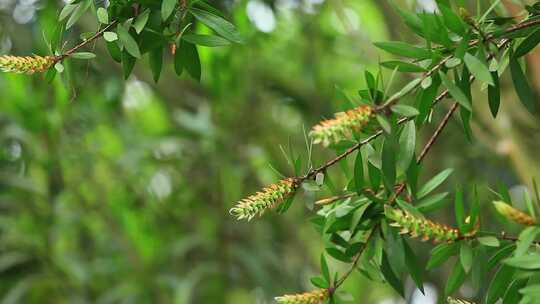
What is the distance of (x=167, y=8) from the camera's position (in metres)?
0.64

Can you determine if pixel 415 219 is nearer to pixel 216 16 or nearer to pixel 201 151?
pixel 216 16

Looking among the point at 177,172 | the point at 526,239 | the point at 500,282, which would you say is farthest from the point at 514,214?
the point at 177,172

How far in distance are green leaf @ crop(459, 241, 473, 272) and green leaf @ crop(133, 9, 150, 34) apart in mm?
281

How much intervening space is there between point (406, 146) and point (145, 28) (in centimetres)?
22

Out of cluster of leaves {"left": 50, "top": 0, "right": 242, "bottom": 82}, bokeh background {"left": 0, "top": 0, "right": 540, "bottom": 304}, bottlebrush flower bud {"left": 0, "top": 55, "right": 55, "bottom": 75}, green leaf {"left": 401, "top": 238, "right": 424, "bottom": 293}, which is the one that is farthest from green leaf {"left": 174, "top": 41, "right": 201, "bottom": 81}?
bokeh background {"left": 0, "top": 0, "right": 540, "bottom": 304}

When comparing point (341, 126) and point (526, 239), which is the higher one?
point (341, 126)

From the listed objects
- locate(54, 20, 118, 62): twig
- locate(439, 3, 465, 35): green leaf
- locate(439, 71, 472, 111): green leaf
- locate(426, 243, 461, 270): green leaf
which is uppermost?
locate(54, 20, 118, 62): twig

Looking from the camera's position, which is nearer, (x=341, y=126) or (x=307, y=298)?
(x=341, y=126)

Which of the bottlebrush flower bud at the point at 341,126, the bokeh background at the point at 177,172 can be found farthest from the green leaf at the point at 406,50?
the bokeh background at the point at 177,172

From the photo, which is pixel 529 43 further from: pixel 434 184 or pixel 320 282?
pixel 320 282

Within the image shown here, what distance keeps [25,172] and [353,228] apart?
1.60 meters

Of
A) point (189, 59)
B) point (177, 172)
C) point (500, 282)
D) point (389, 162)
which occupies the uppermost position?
point (177, 172)

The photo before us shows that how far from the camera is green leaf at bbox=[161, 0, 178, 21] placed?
636 millimetres

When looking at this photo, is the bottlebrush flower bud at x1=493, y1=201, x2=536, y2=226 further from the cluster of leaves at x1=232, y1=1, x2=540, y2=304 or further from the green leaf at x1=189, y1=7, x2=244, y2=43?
the green leaf at x1=189, y1=7, x2=244, y2=43
